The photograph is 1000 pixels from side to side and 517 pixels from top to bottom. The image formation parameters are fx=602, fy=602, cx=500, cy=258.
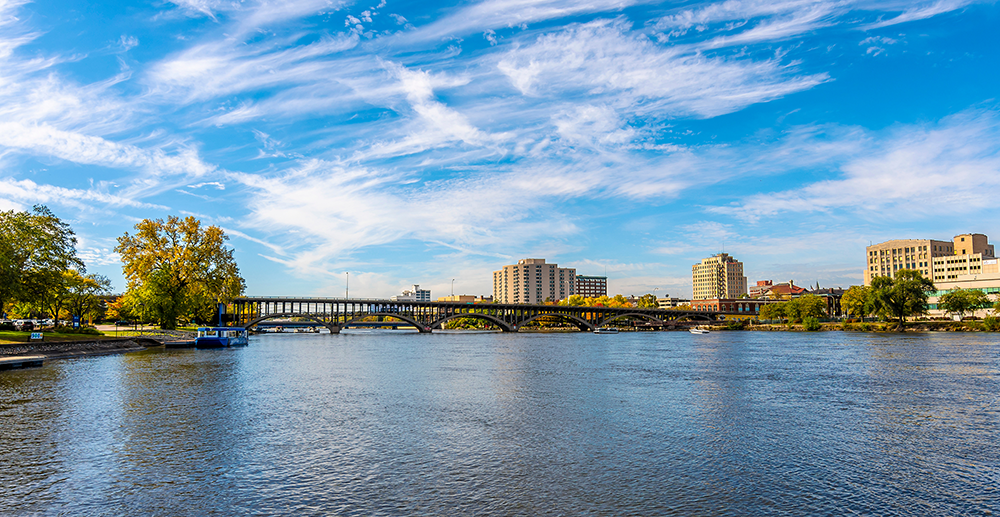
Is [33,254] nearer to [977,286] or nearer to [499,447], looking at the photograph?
[499,447]

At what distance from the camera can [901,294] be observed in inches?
4889

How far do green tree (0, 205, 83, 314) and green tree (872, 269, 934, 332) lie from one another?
139889mm

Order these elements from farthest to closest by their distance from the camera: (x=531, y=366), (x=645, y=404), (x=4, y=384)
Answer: (x=531, y=366)
(x=4, y=384)
(x=645, y=404)

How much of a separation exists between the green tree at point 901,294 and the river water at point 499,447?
322 ft

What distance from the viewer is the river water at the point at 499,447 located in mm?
14836

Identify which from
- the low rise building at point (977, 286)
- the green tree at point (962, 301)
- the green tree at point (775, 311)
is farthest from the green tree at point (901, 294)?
the green tree at point (775, 311)

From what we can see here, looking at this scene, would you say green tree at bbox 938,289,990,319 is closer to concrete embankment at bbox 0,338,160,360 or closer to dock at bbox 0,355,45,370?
concrete embankment at bbox 0,338,160,360

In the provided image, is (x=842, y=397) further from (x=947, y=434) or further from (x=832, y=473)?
(x=832, y=473)

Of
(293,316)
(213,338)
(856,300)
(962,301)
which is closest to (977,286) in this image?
(856,300)

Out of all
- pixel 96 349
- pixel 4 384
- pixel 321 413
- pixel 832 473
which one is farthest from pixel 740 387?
pixel 96 349

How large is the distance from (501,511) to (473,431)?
9.35m

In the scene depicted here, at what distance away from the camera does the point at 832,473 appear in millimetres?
17406

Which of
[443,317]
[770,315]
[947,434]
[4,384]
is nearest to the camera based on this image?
[947,434]

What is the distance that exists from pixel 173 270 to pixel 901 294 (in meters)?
136
